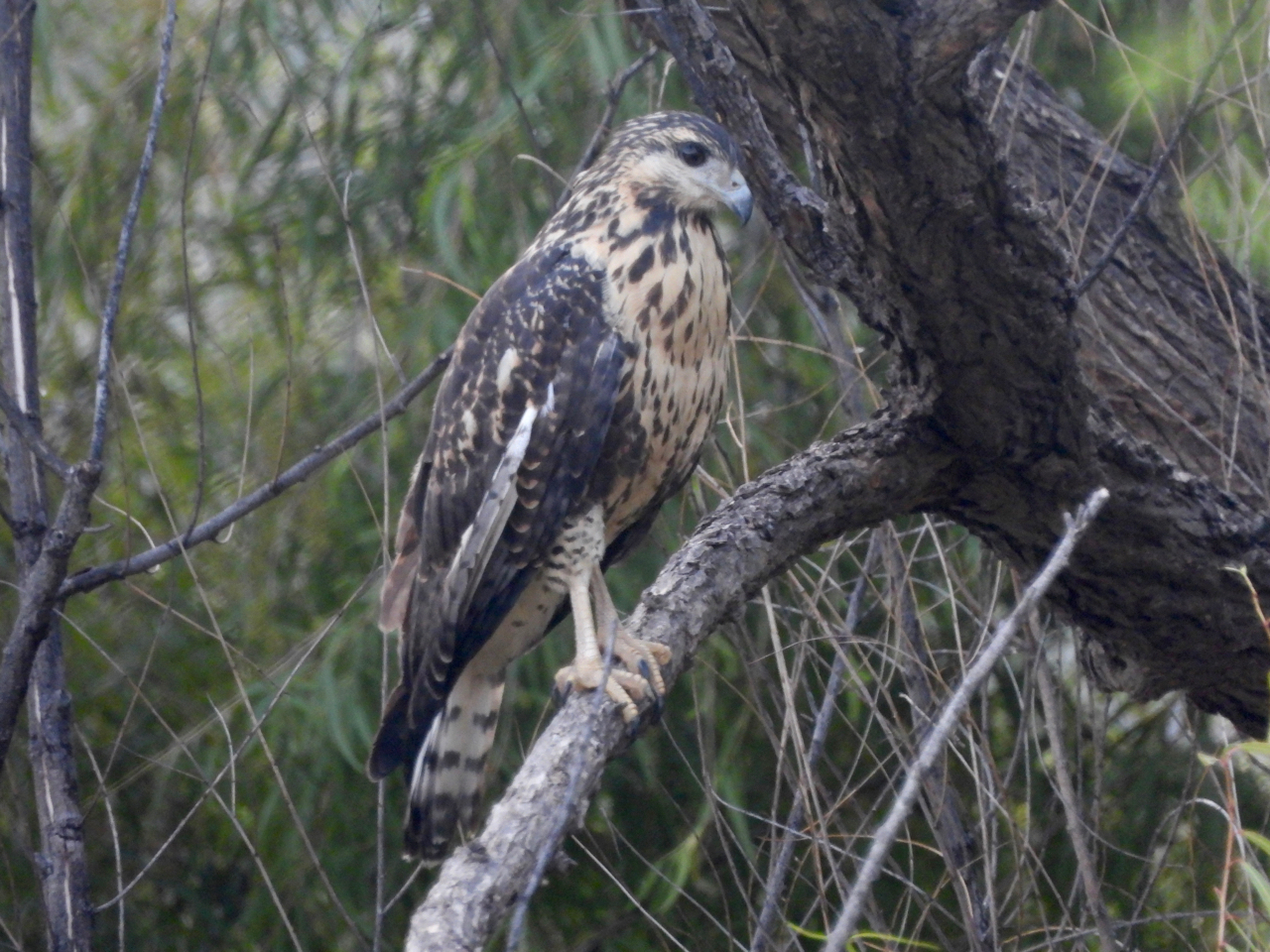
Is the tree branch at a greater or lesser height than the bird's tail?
greater

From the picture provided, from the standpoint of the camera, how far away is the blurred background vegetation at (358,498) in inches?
121

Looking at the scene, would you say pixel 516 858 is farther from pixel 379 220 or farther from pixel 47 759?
pixel 379 220

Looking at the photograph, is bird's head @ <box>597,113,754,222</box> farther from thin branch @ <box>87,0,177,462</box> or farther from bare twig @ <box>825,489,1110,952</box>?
bare twig @ <box>825,489,1110,952</box>

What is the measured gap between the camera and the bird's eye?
2.40 metres

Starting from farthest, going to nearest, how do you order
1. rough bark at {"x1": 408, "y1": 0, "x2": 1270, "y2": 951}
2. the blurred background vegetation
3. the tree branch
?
the blurred background vegetation → the tree branch → rough bark at {"x1": 408, "y1": 0, "x2": 1270, "y2": 951}

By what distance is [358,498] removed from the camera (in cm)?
337

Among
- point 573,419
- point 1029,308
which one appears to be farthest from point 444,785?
point 1029,308

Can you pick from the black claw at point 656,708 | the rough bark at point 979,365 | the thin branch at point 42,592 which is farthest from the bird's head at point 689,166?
the thin branch at point 42,592

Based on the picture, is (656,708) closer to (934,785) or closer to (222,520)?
(934,785)

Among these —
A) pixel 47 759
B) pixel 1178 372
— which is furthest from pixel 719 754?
pixel 47 759

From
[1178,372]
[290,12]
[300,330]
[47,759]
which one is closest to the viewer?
[47,759]

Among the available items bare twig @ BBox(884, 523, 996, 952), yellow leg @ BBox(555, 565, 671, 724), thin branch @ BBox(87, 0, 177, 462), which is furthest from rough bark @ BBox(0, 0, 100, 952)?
bare twig @ BBox(884, 523, 996, 952)

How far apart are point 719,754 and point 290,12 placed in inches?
87.7

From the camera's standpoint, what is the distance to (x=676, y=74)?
3346 millimetres
